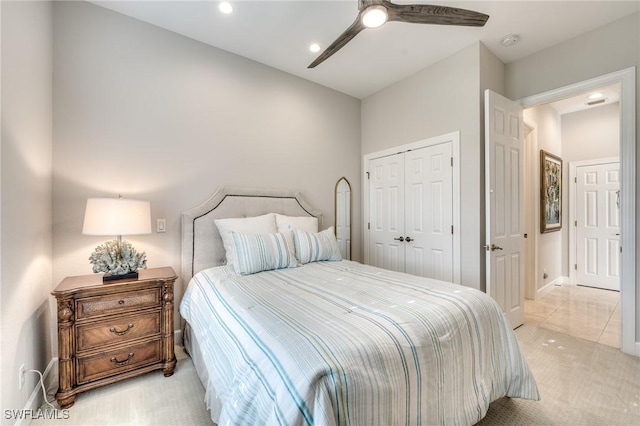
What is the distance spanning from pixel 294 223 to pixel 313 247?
0.42 m

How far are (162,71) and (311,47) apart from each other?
57.8 inches

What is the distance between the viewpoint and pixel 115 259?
2.04 meters

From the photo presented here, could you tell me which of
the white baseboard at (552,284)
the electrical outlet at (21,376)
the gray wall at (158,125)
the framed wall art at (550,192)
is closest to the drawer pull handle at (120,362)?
the electrical outlet at (21,376)

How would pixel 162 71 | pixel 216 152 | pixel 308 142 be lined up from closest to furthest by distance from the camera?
1. pixel 162 71
2. pixel 216 152
3. pixel 308 142

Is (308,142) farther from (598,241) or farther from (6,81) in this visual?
(598,241)

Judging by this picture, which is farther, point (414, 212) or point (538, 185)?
point (538, 185)

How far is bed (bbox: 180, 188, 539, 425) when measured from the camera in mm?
991

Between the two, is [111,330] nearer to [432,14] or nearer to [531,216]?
[432,14]

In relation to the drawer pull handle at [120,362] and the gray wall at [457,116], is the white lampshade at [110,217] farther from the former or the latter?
the gray wall at [457,116]

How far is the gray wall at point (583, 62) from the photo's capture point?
242 centimetres

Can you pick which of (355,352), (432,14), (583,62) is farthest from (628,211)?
(355,352)

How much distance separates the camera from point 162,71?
2.59 meters

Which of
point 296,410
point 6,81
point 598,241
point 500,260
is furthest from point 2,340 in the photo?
point 598,241

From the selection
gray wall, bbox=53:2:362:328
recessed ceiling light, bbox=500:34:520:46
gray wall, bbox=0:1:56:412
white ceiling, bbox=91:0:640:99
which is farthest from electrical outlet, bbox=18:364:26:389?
recessed ceiling light, bbox=500:34:520:46
